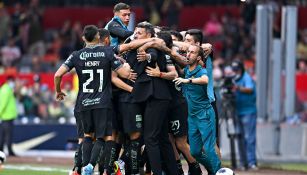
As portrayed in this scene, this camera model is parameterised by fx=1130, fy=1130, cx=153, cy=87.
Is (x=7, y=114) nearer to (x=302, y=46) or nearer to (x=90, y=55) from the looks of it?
(x=302, y=46)

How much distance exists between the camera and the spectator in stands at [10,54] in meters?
35.0

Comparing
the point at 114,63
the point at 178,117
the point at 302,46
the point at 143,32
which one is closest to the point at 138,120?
the point at 178,117

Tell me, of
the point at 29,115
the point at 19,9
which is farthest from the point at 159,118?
the point at 19,9

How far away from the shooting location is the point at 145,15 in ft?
119

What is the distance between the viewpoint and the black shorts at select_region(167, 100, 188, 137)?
55.3ft

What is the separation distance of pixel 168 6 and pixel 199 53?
62.3 ft

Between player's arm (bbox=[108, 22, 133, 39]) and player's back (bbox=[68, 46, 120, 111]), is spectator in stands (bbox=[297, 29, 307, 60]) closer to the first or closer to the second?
player's arm (bbox=[108, 22, 133, 39])

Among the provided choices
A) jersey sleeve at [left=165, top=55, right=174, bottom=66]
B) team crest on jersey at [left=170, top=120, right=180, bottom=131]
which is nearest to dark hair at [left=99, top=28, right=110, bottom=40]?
jersey sleeve at [left=165, top=55, right=174, bottom=66]

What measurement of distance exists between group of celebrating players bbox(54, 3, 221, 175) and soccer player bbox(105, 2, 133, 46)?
1.3 inches

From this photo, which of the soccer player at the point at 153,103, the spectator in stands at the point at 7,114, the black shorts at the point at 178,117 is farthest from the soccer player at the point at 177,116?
the spectator in stands at the point at 7,114

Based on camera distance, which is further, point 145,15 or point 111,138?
point 145,15

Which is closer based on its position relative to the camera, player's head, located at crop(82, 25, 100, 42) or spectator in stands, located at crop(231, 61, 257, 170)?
player's head, located at crop(82, 25, 100, 42)

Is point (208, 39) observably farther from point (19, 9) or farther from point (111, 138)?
point (111, 138)

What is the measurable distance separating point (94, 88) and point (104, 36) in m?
0.84
